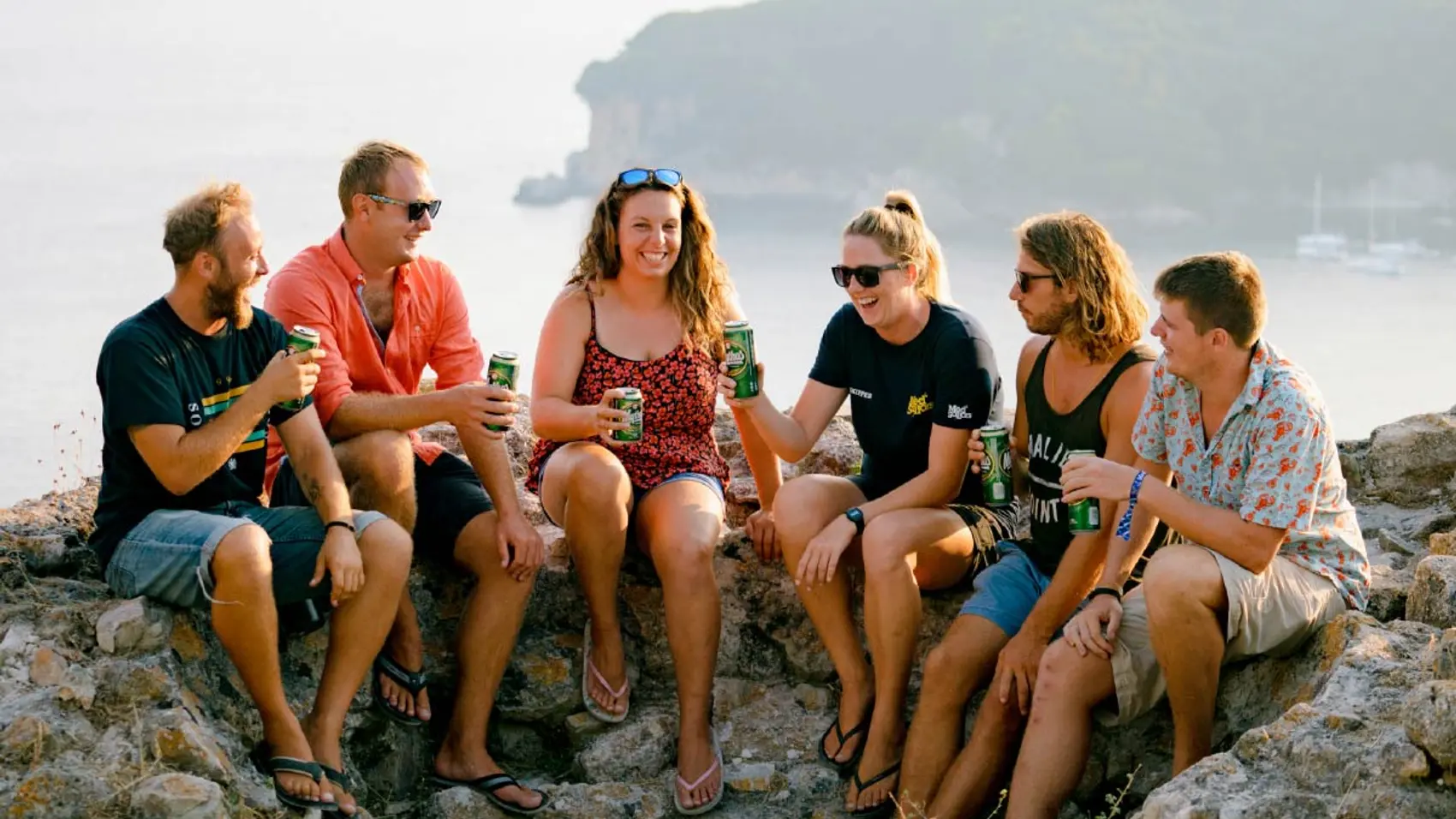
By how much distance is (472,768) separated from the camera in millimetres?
4602

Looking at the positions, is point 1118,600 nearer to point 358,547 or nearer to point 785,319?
point 358,547

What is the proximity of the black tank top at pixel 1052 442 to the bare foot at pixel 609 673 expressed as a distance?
1.44m

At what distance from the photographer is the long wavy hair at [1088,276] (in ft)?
14.3

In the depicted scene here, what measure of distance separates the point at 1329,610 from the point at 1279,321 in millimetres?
38738

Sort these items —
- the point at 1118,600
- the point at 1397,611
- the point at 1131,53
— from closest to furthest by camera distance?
the point at 1118,600 < the point at 1397,611 < the point at 1131,53

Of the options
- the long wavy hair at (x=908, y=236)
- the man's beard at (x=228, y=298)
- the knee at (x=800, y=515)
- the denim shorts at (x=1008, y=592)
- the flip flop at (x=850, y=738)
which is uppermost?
the long wavy hair at (x=908, y=236)

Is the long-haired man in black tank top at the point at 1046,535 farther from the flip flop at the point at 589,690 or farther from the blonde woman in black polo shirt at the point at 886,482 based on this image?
the flip flop at the point at 589,690

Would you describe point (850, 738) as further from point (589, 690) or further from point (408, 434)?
point (408, 434)

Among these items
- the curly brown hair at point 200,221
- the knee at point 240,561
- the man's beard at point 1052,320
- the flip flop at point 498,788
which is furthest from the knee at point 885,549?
the curly brown hair at point 200,221

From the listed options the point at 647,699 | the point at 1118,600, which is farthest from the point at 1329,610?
the point at 647,699

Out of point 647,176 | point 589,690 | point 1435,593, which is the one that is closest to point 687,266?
point 647,176

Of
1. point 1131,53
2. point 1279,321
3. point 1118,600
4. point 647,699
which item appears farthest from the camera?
point 1131,53

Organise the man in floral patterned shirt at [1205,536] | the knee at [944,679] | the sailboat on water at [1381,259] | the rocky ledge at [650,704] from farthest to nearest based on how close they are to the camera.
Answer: the sailboat on water at [1381,259], the knee at [944,679], the man in floral patterned shirt at [1205,536], the rocky ledge at [650,704]

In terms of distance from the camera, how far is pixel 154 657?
407 cm
